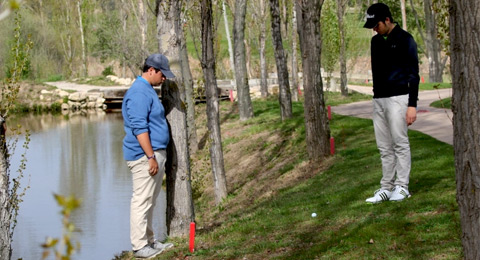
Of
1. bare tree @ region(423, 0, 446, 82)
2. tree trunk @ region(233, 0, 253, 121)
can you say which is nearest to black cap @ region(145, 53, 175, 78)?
tree trunk @ region(233, 0, 253, 121)

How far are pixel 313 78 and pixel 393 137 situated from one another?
5243mm

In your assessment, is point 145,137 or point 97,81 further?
point 97,81

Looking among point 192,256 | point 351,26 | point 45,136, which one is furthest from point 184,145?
point 351,26

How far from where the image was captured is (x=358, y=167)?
12.4 metres

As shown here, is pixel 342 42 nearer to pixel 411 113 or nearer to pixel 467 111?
pixel 411 113

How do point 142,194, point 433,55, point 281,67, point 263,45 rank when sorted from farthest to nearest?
1. point 433,55
2. point 263,45
3. point 281,67
4. point 142,194

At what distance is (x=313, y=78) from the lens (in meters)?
13.4

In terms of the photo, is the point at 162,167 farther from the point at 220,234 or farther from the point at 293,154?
the point at 293,154

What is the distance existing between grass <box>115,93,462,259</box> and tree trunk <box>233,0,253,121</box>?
7.85m

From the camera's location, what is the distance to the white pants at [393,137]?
26.6 feet

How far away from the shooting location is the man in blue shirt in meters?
7.79

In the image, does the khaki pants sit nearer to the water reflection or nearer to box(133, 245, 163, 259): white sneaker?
box(133, 245, 163, 259): white sneaker

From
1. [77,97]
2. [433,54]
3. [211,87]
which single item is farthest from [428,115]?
[433,54]

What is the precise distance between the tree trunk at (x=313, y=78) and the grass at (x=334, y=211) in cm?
44
